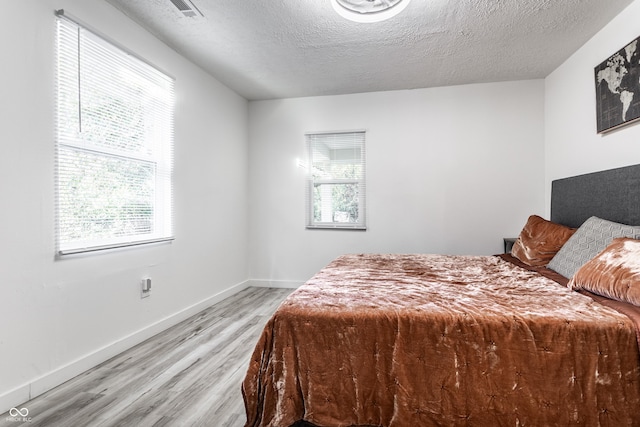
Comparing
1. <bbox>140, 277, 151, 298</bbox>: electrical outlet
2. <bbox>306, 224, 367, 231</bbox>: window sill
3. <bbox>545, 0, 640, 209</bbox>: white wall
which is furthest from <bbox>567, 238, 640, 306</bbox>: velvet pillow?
<bbox>140, 277, 151, 298</bbox>: electrical outlet

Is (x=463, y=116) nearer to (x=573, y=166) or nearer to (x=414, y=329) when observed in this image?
(x=573, y=166)

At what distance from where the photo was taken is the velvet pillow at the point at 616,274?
1.49m

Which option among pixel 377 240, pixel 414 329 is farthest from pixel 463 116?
pixel 414 329

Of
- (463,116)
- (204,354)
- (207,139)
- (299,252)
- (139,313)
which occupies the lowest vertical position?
(204,354)

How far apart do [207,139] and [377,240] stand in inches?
95.7

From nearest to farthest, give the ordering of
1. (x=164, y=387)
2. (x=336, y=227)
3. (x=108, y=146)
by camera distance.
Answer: (x=164, y=387), (x=108, y=146), (x=336, y=227)

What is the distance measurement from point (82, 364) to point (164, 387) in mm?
651

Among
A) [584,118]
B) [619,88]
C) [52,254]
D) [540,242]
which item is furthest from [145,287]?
[584,118]

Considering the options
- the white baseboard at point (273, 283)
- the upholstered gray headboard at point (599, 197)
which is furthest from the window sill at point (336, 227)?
the upholstered gray headboard at point (599, 197)

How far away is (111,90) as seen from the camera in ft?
7.59

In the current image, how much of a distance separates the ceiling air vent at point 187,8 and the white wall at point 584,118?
3.26 m

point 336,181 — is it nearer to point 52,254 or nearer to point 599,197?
point 599,197

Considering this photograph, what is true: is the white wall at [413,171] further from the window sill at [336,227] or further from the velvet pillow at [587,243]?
the velvet pillow at [587,243]

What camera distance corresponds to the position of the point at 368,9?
2.16 meters
